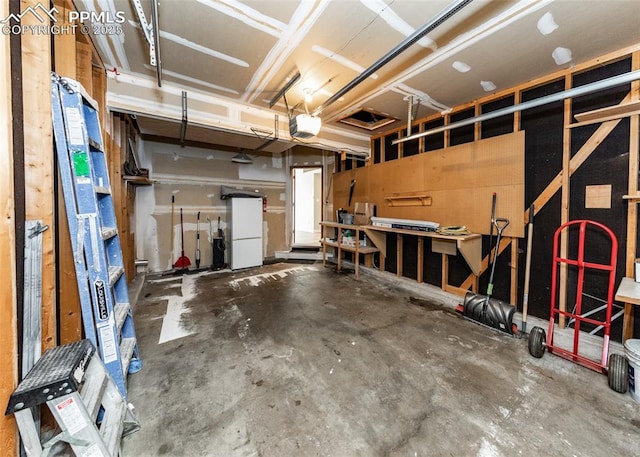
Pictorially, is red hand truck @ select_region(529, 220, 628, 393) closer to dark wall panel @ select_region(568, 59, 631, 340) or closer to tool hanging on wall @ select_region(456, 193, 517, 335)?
dark wall panel @ select_region(568, 59, 631, 340)

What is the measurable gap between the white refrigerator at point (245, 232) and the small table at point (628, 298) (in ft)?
16.3

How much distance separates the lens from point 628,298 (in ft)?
5.32

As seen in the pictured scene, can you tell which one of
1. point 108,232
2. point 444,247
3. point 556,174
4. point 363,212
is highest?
point 556,174

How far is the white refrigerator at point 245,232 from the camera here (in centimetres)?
500

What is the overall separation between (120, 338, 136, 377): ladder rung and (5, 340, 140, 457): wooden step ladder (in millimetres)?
474

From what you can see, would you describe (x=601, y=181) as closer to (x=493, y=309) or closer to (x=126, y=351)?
(x=493, y=309)

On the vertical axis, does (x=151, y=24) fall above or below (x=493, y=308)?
above

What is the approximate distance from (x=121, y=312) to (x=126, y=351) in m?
0.30

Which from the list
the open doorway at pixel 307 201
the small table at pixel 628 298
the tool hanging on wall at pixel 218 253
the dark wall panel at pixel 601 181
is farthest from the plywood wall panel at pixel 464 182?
the open doorway at pixel 307 201

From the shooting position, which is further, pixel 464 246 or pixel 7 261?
pixel 464 246

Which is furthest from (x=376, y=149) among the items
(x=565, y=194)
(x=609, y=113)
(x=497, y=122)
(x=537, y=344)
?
(x=537, y=344)

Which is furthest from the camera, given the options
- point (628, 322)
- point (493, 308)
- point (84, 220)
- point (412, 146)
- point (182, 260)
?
point (182, 260)

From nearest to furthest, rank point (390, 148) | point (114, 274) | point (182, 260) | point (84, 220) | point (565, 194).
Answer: point (84, 220)
point (114, 274)
point (565, 194)
point (390, 148)
point (182, 260)

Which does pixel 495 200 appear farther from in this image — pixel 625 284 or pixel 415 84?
pixel 415 84
